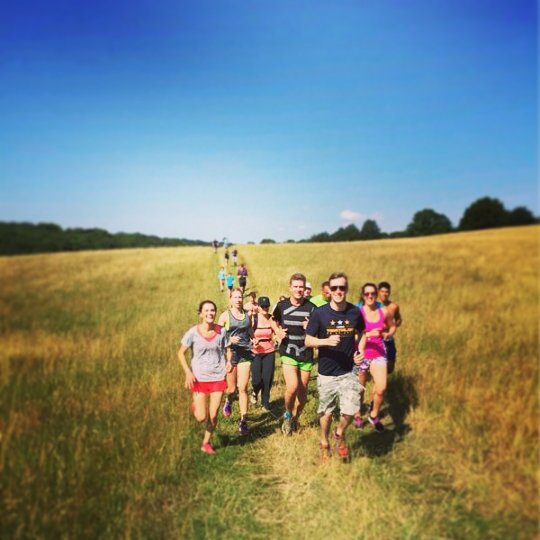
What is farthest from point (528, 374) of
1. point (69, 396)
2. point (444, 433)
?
point (69, 396)

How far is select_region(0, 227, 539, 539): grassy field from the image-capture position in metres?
3.70

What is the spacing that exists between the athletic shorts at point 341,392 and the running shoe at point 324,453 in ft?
1.69

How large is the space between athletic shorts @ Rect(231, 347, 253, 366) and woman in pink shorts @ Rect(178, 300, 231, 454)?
3.46 ft

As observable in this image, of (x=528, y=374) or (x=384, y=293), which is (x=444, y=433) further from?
(x=384, y=293)

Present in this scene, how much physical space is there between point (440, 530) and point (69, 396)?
4763 millimetres

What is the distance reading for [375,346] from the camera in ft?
18.5

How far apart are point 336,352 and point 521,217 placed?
5153 millimetres

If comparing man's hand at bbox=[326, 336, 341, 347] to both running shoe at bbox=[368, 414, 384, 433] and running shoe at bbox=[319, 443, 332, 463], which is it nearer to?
running shoe at bbox=[319, 443, 332, 463]

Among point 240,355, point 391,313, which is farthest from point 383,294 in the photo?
point 240,355

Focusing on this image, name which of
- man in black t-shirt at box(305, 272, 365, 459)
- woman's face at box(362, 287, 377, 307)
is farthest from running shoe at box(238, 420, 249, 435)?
woman's face at box(362, 287, 377, 307)

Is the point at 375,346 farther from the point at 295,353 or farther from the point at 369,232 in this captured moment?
the point at 369,232

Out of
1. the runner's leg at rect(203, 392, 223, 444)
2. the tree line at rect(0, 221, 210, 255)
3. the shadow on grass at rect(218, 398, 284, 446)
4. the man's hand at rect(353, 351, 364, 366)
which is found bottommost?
the shadow on grass at rect(218, 398, 284, 446)

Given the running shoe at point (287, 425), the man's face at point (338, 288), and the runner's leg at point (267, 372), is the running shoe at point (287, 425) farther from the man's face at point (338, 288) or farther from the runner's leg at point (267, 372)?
the man's face at point (338, 288)

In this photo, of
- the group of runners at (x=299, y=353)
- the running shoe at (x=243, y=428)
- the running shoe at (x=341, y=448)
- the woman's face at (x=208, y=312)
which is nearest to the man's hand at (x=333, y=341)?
the group of runners at (x=299, y=353)
